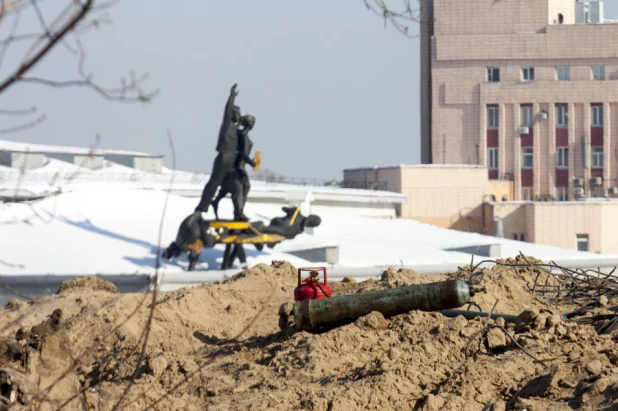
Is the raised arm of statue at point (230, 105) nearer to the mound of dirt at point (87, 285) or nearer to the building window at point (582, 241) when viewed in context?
the mound of dirt at point (87, 285)

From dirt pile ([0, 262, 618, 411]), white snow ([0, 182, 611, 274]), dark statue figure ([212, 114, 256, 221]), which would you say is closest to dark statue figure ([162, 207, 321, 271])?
white snow ([0, 182, 611, 274])

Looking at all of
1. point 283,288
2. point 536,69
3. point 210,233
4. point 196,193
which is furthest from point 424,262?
point 536,69

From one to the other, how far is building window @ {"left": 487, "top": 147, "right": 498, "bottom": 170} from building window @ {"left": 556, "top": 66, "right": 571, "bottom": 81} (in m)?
4.03

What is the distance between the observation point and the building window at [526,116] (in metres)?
45.3

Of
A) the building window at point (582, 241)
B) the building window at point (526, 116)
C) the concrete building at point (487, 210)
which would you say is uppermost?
the building window at point (526, 116)

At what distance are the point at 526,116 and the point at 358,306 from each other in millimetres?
38120

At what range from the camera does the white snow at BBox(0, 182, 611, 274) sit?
20.8 m

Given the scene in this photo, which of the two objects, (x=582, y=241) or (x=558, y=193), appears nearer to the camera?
(x=582, y=241)

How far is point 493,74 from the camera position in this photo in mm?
45000

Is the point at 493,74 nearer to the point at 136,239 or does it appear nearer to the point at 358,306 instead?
the point at 136,239

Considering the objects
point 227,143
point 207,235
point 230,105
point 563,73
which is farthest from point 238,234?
point 563,73

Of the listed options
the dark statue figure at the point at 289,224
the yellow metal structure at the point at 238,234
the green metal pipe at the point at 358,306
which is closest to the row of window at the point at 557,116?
the dark statue figure at the point at 289,224

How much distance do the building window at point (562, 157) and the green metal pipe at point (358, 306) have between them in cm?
3874

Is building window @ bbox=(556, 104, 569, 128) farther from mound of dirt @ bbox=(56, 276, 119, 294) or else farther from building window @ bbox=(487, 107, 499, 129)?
mound of dirt @ bbox=(56, 276, 119, 294)
